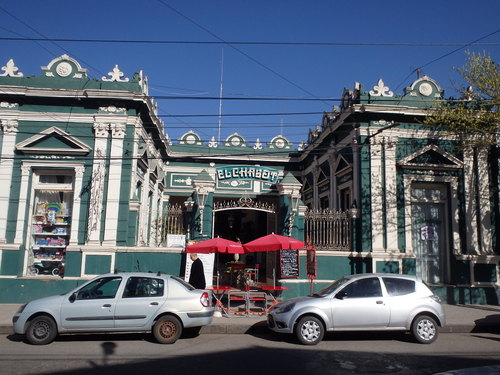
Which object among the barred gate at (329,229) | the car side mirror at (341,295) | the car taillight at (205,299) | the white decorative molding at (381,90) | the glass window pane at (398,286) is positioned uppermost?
the white decorative molding at (381,90)

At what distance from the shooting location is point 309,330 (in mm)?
8242

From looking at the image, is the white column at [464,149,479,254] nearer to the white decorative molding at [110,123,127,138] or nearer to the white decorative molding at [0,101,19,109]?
the white decorative molding at [110,123,127,138]

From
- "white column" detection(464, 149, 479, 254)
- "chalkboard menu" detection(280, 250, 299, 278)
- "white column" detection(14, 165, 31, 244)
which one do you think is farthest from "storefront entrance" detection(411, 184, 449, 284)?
"white column" detection(14, 165, 31, 244)

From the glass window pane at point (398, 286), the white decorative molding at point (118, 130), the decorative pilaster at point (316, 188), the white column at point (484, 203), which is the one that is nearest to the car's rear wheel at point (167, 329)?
the glass window pane at point (398, 286)

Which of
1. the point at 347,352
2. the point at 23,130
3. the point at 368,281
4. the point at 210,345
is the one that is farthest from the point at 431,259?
the point at 23,130

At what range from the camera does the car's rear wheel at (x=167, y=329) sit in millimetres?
8188

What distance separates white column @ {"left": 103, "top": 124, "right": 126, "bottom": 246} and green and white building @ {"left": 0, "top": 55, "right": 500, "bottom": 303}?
35mm

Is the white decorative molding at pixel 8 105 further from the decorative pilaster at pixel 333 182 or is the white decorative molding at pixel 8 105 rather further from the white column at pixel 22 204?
the decorative pilaster at pixel 333 182

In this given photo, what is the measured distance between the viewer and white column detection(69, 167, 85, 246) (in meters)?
13.1

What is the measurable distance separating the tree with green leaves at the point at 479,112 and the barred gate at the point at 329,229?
4.17 meters

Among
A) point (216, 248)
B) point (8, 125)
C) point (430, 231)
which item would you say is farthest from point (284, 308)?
point (8, 125)

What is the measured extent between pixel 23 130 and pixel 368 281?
464 inches

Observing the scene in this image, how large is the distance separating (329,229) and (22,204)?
1008cm

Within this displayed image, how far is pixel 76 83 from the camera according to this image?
45.3 ft
